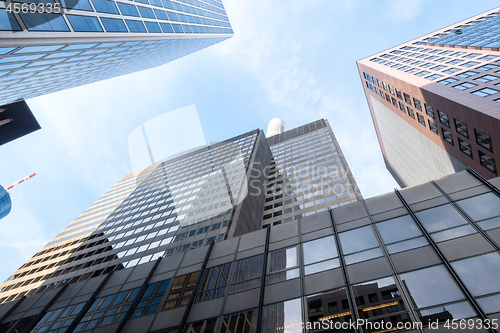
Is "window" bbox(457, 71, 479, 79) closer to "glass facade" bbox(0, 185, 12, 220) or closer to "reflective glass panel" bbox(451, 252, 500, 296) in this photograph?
"reflective glass panel" bbox(451, 252, 500, 296)

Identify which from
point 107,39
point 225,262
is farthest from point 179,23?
point 225,262

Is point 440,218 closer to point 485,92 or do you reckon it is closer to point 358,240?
point 358,240

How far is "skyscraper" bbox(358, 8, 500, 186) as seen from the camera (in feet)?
110

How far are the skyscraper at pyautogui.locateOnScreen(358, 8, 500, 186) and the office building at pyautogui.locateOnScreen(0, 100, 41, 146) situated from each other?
7269 centimetres

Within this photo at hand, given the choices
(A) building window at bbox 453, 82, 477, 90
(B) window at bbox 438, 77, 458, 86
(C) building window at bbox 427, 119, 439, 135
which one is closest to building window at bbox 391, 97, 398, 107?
(C) building window at bbox 427, 119, 439, 135

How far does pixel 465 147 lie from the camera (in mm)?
37500

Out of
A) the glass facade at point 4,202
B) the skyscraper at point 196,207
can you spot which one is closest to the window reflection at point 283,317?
the skyscraper at point 196,207

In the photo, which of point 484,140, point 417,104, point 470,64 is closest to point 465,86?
point 417,104

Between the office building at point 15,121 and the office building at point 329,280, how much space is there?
1882 inches

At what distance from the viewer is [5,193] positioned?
75812 mm

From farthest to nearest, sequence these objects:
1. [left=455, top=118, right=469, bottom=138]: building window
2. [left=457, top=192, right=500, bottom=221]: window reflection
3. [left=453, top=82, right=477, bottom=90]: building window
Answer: [left=453, top=82, right=477, bottom=90]: building window, [left=455, top=118, right=469, bottom=138]: building window, [left=457, top=192, right=500, bottom=221]: window reflection

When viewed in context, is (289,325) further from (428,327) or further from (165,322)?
(165,322)

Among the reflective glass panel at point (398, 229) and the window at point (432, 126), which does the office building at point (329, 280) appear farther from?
the window at point (432, 126)

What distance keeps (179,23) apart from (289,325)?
50611mm
